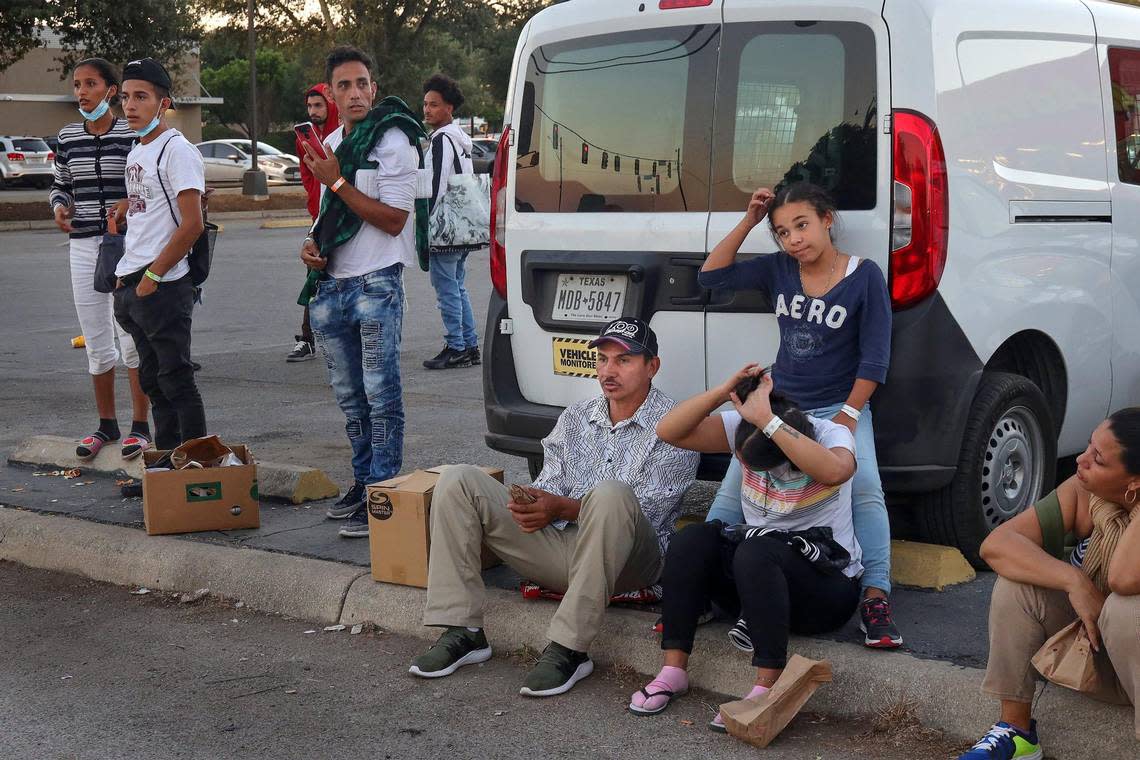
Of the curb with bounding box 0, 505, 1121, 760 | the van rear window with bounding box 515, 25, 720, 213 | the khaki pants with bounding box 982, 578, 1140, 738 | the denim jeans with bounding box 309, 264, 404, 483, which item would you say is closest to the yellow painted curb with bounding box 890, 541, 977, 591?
the curb with bounding box 0, 505, 1121, 760

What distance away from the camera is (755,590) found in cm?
411

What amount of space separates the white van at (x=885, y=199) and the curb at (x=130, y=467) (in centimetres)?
130

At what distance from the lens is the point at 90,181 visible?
721 cm

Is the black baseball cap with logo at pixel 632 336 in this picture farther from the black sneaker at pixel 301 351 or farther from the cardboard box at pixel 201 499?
the black sneaker at pixel 301 351

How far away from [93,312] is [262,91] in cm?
5786

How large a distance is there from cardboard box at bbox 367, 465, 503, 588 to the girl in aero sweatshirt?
1079 millimetres

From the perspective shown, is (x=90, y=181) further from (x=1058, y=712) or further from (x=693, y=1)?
(x=1058, y=712)

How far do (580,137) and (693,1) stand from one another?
0.68m

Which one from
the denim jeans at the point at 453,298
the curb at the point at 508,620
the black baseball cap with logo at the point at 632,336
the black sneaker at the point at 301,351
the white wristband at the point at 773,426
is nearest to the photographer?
the curb at the point at 508,620

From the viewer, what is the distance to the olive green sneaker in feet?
15.1

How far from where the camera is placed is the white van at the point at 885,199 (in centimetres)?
465

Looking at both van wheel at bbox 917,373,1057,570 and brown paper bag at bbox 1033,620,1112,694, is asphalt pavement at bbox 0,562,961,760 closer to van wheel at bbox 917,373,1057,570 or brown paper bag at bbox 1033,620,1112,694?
brown paper bag at bbox 1033,620,1112,694

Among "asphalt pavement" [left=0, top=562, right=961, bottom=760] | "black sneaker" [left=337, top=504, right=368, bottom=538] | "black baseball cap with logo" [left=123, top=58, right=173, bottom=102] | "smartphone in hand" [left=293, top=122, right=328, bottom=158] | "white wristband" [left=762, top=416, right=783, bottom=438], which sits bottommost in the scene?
"asphalt pavement" [left=0, top=562, right=961, bottom=760]

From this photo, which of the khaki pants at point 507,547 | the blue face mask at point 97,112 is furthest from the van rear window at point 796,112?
the blue face mask at point 97,112
